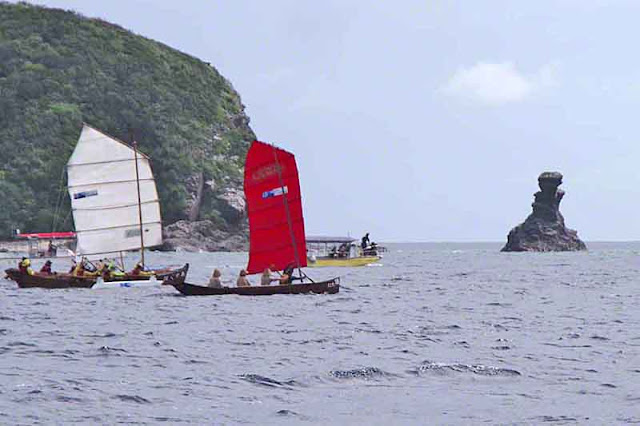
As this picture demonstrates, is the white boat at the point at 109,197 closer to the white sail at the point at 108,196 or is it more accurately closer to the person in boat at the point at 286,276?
the white sail at the point at 108,196

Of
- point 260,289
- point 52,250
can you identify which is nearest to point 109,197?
point 260,289

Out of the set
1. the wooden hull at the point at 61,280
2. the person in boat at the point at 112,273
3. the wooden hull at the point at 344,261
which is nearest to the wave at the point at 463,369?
the wooden hull at the point at 61,280

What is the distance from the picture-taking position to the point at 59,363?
28.3 metres

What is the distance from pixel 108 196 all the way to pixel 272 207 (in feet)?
56.0

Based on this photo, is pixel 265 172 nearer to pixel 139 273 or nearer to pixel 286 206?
pixel 286 206

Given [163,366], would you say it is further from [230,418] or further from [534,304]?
[534,304]

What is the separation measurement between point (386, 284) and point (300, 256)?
19.4 meters

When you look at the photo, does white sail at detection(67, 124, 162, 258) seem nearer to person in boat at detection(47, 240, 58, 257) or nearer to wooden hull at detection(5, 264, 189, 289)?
wooden hull at detection(5, 264, 189, 289)

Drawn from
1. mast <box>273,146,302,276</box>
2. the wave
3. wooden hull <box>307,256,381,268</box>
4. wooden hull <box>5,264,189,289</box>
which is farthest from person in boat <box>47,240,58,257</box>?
the wave

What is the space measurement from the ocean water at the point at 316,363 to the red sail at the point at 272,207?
18.1 ft

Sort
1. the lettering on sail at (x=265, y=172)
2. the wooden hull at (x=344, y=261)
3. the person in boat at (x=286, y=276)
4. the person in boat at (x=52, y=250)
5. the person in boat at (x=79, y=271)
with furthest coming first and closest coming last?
1. the person in boat at (x=52, y=250)
2. the wooden hull at (x=344, y=261)
3. the person in boat at (x=79, y=271)
4. the lettering on sail at (x=265, y=172)
5. the person in boat at (x=286, y=276)

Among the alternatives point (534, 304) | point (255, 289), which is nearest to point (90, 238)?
point (255, 289)

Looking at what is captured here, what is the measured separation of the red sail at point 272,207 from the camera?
5859 centimetres

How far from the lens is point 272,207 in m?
58.8
